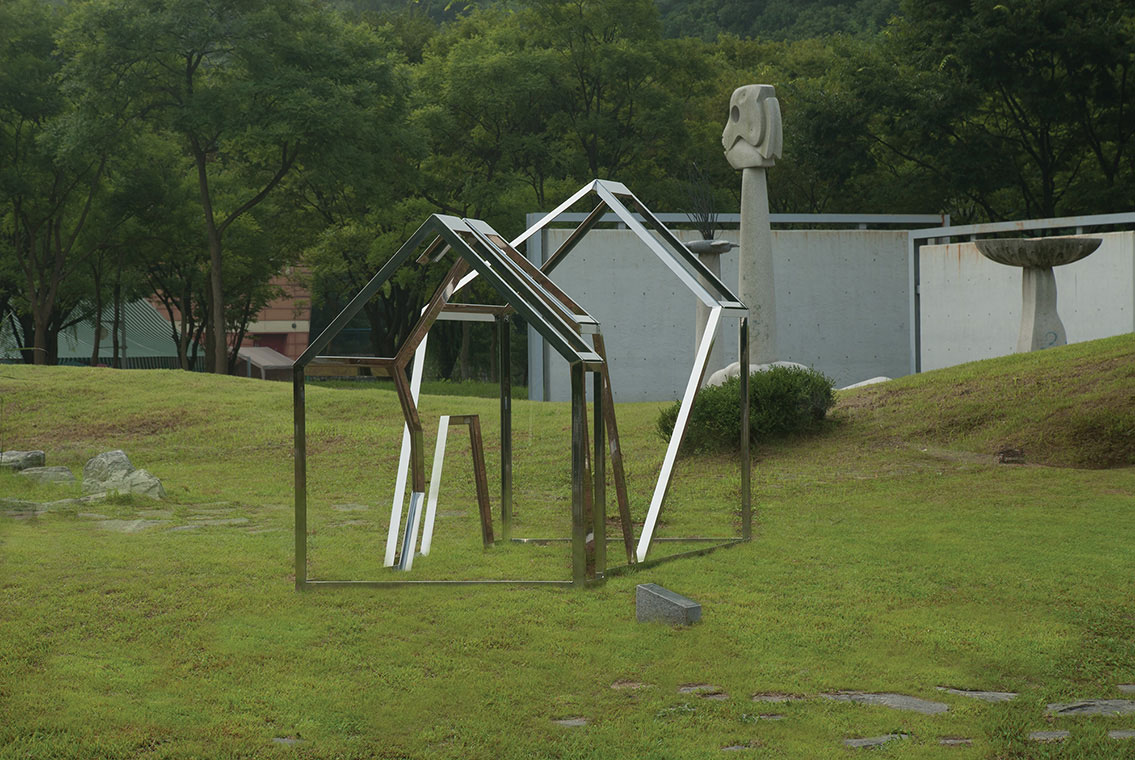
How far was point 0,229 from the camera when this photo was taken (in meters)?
30.3

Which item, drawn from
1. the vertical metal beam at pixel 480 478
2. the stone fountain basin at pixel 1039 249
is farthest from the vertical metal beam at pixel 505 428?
the stone fountain basin at pixel 1039 249

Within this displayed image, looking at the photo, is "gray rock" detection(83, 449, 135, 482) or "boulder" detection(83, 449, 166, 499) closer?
"boulder" detection(83, 449, 166, 499)

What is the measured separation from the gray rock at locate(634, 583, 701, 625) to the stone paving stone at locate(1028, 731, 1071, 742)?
69.6 inches

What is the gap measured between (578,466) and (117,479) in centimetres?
585

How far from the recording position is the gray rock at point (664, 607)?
5.70 meters

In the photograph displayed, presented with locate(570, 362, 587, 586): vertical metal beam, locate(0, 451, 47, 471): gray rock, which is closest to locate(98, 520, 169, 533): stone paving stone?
locate(0, 451, 47, 471): gray rock

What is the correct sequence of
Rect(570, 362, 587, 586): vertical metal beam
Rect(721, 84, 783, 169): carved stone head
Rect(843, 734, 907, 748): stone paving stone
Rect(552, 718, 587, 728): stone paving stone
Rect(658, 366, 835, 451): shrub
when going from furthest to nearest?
Rect(721, 84, 783, 169): carved stone head < Rect(658, 366, 835, 451): shrub < Rect(570, 362, 587, 586): vertical metal beam < Rect(552, 718, 587, 728): stone paving stone < Rect(843, 734, 907, 748): stone paving stone

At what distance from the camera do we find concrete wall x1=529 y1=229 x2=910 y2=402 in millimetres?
22078

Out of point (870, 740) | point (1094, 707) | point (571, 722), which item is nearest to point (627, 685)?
point (571, 722)

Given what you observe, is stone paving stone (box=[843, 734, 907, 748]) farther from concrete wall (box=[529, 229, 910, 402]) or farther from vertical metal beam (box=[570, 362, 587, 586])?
concrete wall (box=[529, 229, 910, 402])

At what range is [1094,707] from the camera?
4.61m

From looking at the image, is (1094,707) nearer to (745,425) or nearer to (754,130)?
(745,425)

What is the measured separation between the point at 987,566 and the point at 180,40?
69.9 ft

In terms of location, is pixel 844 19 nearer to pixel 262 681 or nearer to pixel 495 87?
pixel 495 87
